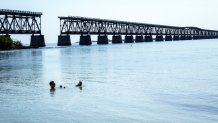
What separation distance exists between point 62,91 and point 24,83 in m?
9.27

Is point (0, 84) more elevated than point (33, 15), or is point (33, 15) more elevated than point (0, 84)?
point (33, 15)

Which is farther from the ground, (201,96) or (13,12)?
(13,12)

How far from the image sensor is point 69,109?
88.2 feet

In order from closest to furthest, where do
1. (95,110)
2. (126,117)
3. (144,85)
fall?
(126,117) → (95,110) → (144,85)

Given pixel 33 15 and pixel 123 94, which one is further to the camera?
pixel 33 15

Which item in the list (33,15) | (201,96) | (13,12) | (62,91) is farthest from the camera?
(33,15)

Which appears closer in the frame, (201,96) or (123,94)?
(201,96)

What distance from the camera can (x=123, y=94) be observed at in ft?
110

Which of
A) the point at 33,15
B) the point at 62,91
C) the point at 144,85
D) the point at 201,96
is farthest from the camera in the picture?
the point at 33,15

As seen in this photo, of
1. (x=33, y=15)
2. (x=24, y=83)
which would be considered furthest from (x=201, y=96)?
(x=33, y=15)

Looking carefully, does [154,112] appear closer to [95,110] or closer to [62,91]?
[95,110]

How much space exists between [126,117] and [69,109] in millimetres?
5159

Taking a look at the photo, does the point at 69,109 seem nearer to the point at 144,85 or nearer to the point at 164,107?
the point at 164,107

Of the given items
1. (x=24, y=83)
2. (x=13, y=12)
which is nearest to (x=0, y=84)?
(x=24, y=83)
